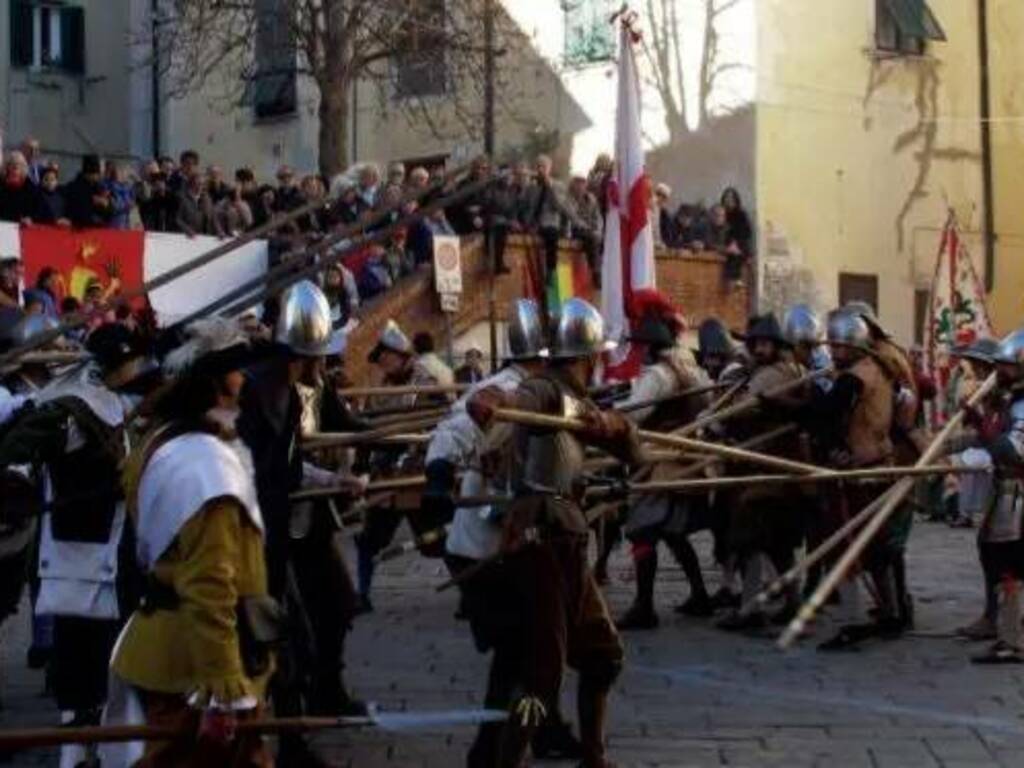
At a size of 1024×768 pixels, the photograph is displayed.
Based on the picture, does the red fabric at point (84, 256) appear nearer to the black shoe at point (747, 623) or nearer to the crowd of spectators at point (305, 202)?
the crowd of spectators at point (305, 202)

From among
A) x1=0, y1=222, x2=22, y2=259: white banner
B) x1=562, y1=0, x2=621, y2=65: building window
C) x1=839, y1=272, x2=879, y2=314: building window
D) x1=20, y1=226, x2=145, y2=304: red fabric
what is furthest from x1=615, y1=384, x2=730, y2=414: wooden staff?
x1=839, y1=272, x2=879, y2=314: building window

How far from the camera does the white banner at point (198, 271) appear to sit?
856 inches

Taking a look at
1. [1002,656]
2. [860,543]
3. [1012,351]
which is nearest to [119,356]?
[860,543]

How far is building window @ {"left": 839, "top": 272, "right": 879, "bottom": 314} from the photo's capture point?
33.5m

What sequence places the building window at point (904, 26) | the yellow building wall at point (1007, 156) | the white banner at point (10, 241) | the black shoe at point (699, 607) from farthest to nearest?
1. the yellow building wall at point (1007, 156)
2. the building window at point (904, 26)
3. the white banner at point (10, 241)
4. the black shoe at point (699, 607)

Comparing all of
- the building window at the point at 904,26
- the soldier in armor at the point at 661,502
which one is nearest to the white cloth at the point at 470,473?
the soldier in armor at the point at 661,502

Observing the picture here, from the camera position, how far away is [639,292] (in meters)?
16.9

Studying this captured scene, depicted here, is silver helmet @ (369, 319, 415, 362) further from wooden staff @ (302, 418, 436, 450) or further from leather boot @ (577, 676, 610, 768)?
leather boot @ (577, 676, 610, 768)

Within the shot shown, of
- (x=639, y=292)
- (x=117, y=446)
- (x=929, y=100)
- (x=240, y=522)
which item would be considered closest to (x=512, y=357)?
(x=117, y=446)

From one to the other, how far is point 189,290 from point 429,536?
1304 centimetres

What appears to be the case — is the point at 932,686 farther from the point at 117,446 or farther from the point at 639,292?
the point at 639,292

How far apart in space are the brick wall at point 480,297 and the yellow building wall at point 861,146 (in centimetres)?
212

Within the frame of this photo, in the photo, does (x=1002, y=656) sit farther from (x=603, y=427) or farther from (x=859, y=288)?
(x=859, y=288)

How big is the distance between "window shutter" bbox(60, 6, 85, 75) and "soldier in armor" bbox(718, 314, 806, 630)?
26.0m
